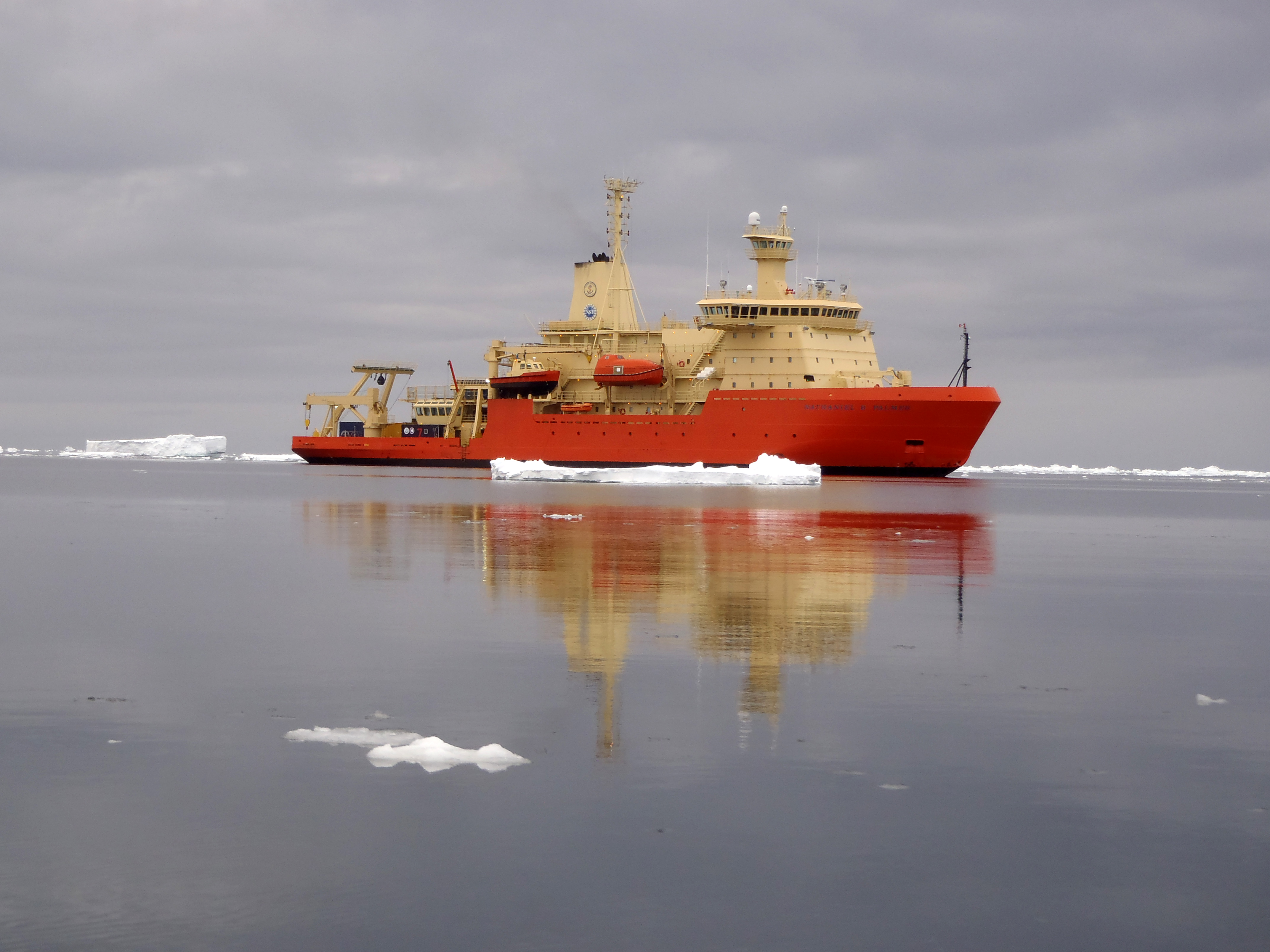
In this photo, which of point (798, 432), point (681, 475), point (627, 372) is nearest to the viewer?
point (681, 475)

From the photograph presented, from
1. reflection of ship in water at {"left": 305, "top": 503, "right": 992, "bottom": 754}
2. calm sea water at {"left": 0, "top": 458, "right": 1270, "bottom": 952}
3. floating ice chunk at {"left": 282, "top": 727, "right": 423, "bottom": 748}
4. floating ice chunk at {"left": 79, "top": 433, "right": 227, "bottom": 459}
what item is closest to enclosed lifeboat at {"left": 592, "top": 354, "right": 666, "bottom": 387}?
reflection of ship in water at {"left": 305, "top": 503, "right": 992, "bottom": 754}

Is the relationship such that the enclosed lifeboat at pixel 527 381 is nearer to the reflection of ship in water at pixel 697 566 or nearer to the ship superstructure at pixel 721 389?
the ship superstructure at pixel 721 389

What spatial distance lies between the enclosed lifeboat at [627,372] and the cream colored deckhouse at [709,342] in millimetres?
1245

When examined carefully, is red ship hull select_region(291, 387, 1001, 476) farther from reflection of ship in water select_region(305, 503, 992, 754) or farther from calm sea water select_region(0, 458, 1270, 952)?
calm sea water select_region(0, 458, 1270, 952)

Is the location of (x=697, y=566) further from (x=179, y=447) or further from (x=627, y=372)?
(x=179, y=447)

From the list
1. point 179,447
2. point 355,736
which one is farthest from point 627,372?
point 179,447

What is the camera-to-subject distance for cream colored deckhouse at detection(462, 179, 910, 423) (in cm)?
5638

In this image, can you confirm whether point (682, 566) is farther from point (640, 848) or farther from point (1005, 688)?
point (640, 848)

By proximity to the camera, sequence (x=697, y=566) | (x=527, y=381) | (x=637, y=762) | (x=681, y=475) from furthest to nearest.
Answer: (x=527, y=381) → (x=681, y=475) → (x=697, y=566) → (x=637, y=762)

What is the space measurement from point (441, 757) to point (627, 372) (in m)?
52.2

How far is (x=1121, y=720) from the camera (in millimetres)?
8359

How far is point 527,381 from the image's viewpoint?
6406cm

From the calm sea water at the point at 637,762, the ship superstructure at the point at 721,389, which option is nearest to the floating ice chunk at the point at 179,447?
the ship superstructure at the point at 721,389

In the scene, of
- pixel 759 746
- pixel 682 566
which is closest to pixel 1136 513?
pixel 682 566
